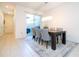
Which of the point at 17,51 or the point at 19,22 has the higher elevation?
the point at 19,22

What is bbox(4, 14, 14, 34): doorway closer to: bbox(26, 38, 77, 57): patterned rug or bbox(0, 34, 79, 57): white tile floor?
bbox(0, 34, 79, 57): white tile floor

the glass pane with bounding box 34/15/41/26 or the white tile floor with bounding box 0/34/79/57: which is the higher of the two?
the glass pane with bounding box 34/15/41/26

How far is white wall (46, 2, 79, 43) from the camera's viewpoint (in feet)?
16.5

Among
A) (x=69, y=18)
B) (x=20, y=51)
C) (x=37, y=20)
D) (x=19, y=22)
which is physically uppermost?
(x=37, y=20)

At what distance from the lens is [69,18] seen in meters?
5.38

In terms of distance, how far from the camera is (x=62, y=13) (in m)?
5.83

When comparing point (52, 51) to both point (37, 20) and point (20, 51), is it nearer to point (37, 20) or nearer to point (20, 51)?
point (20, 51)

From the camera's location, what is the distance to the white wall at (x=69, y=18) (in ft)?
16.5

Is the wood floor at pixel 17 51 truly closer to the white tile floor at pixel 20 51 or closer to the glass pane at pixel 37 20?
the white tile floor at pixel 20 51

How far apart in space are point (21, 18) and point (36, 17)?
2791mm

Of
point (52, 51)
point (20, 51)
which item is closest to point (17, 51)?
point (20, 51)

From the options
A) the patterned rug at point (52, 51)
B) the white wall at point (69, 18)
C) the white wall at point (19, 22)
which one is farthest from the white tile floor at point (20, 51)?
the white wall at point (19, 22)

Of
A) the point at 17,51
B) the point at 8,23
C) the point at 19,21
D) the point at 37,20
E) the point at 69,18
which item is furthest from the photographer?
the point at 8,23

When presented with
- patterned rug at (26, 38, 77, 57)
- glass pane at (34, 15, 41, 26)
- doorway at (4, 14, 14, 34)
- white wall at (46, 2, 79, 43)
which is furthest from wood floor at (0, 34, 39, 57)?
doorway at (4, 14, 14, 34)
